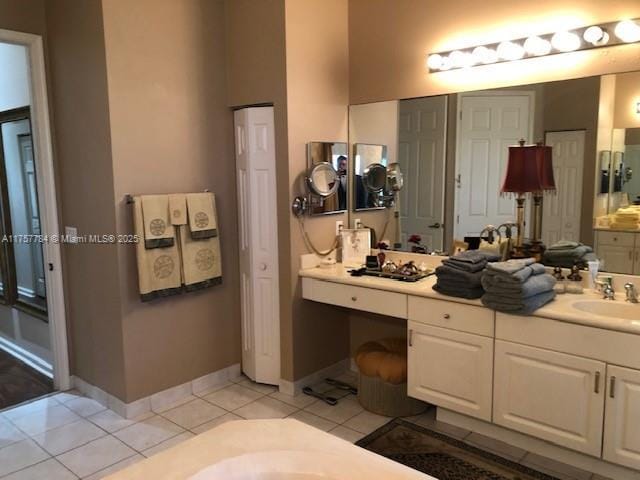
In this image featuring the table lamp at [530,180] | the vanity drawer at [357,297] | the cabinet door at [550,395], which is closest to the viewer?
the cabinet door at [550,395]


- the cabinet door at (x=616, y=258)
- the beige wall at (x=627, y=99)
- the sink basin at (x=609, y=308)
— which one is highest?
the beige wall at (x=627, y=99)

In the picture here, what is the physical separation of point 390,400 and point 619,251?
1504 millimetres

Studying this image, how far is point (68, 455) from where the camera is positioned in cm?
273

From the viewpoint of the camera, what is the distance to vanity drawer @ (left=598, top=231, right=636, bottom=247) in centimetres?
262

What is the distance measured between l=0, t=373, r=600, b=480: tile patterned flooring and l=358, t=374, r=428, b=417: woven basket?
5 cm

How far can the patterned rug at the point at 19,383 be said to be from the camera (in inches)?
136

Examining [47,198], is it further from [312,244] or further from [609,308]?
[609,308]

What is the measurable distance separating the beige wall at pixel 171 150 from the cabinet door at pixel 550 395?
74.3 inches

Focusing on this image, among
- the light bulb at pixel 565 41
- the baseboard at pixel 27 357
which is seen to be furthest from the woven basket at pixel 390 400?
the baseboard at pixel 27 357

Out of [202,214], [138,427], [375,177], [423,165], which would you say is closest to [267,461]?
[138,427]

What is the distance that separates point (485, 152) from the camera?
9.92 ft

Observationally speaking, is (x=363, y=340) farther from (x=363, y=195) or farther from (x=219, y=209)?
(x=219, y=209)

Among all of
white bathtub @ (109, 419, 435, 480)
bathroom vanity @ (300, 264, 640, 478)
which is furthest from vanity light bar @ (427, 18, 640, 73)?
white bathtub @ (109, 419, 435, 480)

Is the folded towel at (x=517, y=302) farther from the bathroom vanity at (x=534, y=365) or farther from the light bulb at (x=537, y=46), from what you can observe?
the light bulb at (x=537, y=46)
